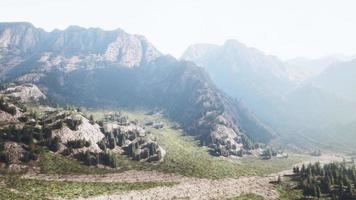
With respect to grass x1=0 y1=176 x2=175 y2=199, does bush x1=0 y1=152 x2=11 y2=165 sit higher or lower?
higher

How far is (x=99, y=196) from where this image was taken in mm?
169750

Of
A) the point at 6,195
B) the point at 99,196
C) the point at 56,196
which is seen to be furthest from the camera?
the point at 99,196

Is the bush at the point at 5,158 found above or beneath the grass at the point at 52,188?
above

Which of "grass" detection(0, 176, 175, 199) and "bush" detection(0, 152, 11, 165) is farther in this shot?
"bush" detection(0, 152, 11, 165)

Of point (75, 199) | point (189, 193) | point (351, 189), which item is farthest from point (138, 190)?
point (351, 189)

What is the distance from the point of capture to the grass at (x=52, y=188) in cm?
15550

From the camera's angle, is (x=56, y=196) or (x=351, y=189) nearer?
(x=56, y=196)

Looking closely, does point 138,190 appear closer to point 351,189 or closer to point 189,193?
point 189,193

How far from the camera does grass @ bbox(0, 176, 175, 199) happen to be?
156 meters

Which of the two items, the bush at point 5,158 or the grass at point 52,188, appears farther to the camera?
the bush at point 5,158

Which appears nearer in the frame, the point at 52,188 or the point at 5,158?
the point at 52,188

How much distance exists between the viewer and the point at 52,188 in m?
170

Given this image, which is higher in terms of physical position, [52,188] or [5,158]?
[5,158]

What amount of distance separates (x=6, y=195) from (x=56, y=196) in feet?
64.5
